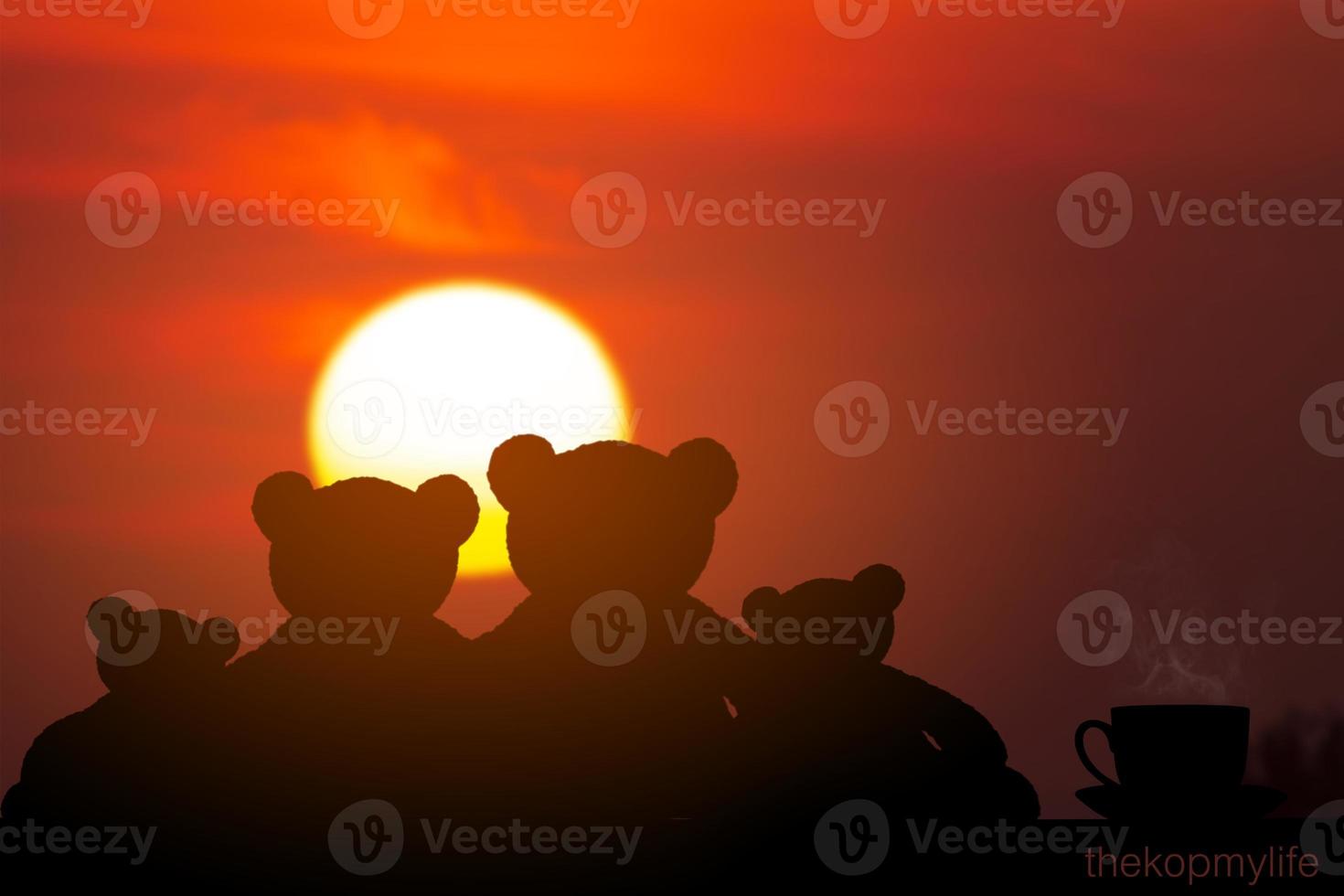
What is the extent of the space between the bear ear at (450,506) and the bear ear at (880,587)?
102 centimetres

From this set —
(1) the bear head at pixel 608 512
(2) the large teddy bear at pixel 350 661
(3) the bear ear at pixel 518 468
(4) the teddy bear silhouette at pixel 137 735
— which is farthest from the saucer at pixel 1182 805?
A: (4) the teddy bear silhouette at pixel 137 735

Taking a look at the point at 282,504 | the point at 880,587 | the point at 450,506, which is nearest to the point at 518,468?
the point at 450,506

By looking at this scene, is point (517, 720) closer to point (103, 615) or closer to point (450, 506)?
point (450, 506)

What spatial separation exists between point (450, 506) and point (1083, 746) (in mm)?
1672

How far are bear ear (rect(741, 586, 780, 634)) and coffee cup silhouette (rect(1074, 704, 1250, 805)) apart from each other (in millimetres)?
1104

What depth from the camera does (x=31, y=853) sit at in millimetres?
3135

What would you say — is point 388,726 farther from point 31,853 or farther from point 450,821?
point 31,853

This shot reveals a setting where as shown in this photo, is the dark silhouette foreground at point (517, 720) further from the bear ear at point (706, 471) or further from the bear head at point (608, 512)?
the bear ear at point (706, 471)

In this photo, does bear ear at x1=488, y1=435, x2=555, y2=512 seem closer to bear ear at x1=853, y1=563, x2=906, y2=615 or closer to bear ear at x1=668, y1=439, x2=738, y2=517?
bear ear at x1=668, y1=439, x2=738, y2=517

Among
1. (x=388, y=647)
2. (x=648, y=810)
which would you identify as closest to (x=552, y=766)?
(x=648, y=810)

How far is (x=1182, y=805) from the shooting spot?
2.57 metres

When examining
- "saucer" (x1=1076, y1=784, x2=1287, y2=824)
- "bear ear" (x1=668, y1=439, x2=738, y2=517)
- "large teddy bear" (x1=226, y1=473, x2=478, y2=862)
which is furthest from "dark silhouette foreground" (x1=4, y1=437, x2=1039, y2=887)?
"saucer" (x1=1076, y1=784, x2=1287, y2=824)

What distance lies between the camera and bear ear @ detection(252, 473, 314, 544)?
11.8ft

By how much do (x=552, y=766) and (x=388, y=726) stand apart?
0.40 meters
